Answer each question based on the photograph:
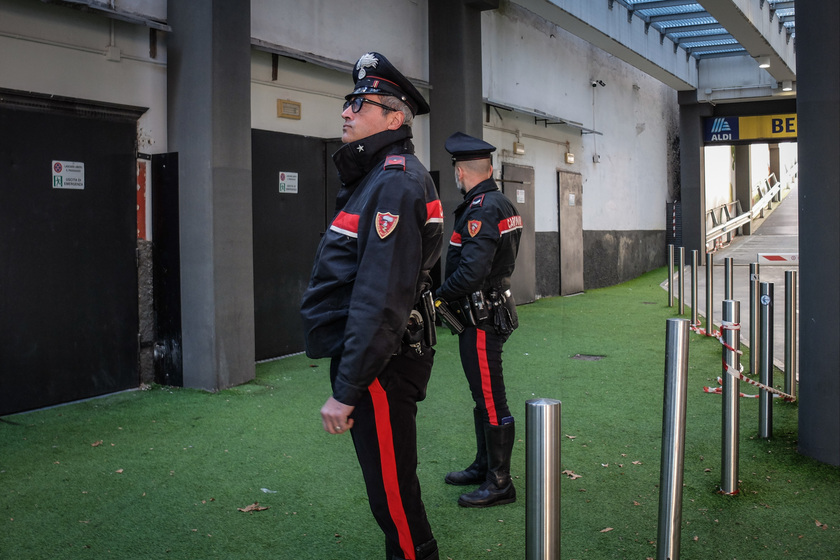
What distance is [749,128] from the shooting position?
1781cm

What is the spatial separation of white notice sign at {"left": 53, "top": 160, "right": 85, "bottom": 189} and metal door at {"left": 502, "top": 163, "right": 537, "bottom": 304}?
7247 millimetres

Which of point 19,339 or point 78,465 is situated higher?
point 19,339

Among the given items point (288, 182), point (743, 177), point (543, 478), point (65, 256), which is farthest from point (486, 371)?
point (743, 177)

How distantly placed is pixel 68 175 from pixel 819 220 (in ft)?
16.8

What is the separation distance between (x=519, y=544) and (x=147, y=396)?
3.81 metres

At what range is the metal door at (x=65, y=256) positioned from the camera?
5.26 meters

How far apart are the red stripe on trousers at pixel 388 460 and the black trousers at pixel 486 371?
137cm

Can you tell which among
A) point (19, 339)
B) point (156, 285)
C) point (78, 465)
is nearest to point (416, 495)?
point (78, 465)

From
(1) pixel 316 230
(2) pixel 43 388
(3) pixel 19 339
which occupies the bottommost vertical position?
(2) pixel 43 388

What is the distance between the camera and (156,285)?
20.5 ft

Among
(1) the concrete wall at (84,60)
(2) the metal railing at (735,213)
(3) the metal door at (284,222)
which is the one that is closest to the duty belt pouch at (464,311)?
(1) the concrete wall at (84,60)

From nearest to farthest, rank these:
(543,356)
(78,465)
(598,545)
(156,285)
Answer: (598,545), (78,465), (156,285), (543,356)

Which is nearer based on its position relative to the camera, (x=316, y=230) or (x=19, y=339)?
(x=19, y=339)

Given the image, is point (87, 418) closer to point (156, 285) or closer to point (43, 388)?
point (43, 388)
